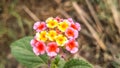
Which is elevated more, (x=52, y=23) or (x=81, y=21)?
(x=81, y=21)

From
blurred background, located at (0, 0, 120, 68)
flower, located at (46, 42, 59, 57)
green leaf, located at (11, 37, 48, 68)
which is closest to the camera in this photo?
flower, located at (46, 42, 59, 57)

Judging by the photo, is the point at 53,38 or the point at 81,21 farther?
the point at 81,21

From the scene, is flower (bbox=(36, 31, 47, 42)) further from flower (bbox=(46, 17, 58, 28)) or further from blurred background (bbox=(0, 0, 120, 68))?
blurred background (bbox=(0, 0, 120, 68))

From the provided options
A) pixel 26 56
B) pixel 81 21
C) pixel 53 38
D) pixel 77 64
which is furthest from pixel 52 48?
pixel 81 21

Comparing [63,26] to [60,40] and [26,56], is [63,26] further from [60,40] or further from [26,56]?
[26,56]

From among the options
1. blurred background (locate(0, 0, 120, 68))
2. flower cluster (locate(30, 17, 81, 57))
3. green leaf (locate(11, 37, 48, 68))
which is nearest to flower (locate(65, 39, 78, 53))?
flower cluster (locate(30, 17, 81, 57))
